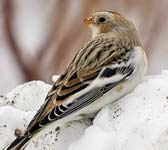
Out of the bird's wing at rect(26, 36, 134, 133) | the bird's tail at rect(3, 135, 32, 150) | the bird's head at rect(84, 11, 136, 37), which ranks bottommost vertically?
the bird's tail at rect(3, 135, 32, 150)

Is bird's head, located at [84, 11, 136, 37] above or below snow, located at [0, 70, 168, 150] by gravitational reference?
above

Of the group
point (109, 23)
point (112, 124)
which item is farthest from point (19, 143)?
point (109, 23)

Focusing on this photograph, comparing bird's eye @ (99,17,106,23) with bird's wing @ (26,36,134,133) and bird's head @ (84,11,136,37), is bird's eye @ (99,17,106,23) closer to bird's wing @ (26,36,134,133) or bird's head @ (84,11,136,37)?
bird's head @ (84,11,136,37)

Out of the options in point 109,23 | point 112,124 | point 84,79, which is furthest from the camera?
point 109,23

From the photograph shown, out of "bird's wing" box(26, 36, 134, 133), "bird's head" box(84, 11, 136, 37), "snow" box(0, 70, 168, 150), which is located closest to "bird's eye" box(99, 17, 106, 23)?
"bird's head" box(84, 11, 136, 37)

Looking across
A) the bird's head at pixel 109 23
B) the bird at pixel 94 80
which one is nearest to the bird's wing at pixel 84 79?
the bird at pixel 94 80

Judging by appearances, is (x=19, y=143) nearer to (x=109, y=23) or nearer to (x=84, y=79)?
(x=84, y=79)

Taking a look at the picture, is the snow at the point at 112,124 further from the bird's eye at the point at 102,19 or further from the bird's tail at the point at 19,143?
the bird's eye at the point at 102,19
